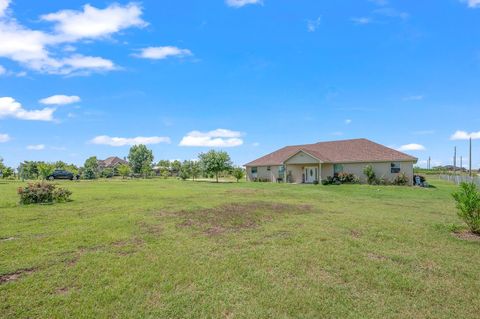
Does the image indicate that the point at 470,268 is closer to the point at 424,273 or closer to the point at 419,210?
the point at 424,273

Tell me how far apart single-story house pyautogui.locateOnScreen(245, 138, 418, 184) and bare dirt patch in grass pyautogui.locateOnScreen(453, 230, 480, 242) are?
21149 millimetres

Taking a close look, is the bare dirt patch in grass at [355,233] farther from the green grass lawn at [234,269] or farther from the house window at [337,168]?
the house window at [337,168]

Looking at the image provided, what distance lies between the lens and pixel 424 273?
540 cm

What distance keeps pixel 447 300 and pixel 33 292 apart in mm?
6016

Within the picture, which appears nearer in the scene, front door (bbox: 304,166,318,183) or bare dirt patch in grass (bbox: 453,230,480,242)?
bare dirt patch in grass (bbox: 453,230,480,242)

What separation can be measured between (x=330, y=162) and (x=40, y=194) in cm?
2639

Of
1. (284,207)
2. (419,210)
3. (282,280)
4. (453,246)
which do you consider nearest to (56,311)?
(282,280)

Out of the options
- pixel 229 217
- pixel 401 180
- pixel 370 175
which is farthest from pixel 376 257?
pixel 370 175

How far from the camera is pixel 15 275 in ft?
16.6

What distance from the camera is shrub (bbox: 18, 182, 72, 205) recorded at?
548 inches

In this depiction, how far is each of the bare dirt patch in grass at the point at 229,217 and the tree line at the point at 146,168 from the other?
95.1ft

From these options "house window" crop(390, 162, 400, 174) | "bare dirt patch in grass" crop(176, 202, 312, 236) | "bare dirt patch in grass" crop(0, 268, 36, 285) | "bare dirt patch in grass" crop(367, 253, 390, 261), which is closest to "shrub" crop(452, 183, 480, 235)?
"bare dirt patch in grass" crop(367, 253, 390, 261)

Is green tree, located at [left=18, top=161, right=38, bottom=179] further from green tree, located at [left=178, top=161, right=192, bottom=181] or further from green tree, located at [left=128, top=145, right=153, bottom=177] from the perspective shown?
green tree, located at [left=128, top=145, right=153, bottom=177]

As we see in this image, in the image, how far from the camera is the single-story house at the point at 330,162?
29109mm
